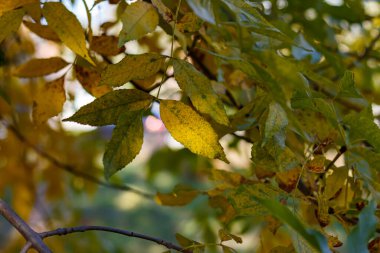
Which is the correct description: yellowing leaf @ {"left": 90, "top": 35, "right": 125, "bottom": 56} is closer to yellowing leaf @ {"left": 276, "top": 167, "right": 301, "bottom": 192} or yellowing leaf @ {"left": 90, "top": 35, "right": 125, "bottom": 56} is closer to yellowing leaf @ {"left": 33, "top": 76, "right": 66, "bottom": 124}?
yellowing leaf @ {"left": 33, "top": 76, "right": 66, "bottom": 124}

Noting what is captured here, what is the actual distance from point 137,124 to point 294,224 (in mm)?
173

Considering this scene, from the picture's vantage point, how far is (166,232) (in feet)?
9.79

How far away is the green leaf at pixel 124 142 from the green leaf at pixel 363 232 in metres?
0.19

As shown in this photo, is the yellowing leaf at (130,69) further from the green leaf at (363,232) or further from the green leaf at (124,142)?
the green leaf at (363,232)

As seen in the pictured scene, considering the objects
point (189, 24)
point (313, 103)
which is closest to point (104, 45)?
point (189, 24)

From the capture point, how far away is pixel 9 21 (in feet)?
1.77

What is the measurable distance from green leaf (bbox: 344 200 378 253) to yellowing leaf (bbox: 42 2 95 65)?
25cm

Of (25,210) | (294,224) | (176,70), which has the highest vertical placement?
(25,210)

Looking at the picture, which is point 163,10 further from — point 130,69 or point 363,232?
point 363,232

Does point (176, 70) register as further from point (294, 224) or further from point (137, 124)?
point (294, 224)

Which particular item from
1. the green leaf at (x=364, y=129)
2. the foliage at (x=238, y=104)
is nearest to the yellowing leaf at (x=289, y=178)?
the foliage at (x=238, y=104)

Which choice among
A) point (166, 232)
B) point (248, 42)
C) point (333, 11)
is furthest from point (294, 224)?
point (166, 232)

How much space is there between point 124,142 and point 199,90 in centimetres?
7

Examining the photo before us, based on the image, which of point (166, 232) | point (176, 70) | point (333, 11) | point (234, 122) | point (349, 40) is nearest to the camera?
point (176, 70)
